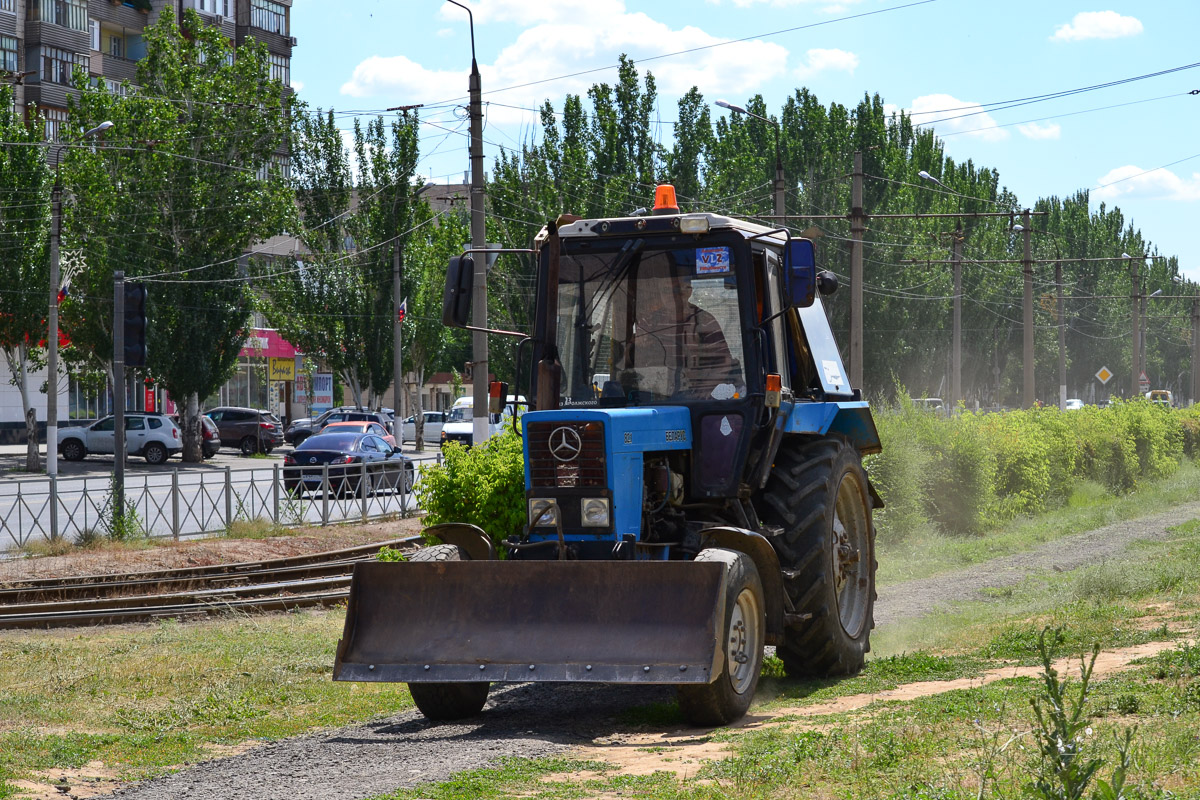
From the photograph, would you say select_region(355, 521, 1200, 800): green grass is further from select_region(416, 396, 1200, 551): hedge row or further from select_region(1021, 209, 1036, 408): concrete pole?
select_region(1021, 209, 1036, 408): concrete pole

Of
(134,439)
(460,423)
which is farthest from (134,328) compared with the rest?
(460,423)

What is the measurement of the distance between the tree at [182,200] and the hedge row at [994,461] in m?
27.0

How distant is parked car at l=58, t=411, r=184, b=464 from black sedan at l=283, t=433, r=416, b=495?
47.3 ft

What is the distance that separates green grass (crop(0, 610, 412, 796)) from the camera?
7371 mm

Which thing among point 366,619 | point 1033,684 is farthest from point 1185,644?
point 366,619

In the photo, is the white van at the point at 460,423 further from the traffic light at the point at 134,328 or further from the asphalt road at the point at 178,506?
the traffic light at the point at 134,328

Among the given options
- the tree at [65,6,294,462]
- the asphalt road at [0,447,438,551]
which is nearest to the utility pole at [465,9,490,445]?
the asphalt road at [0,447,438,551]

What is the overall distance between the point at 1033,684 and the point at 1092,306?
81704mm

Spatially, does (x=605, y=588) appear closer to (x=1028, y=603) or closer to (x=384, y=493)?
(x=1028, y=603)

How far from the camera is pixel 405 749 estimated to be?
6.86 metres

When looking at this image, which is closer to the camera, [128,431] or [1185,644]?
[1185,644]

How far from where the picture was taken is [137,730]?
795 centimetres

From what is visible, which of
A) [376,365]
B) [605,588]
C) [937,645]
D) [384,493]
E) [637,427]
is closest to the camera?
[605,588]

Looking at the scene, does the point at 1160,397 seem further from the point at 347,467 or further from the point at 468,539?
the point at 468,539
